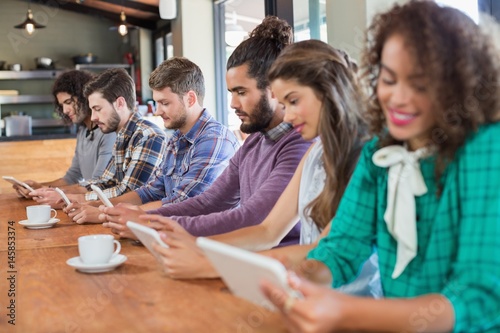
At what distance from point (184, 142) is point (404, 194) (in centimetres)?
187

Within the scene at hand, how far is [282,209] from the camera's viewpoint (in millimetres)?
1770

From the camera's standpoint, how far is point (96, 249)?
147 centimetres

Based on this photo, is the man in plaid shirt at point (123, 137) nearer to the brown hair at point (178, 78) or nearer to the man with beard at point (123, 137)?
the man with beard at point (123, 137)

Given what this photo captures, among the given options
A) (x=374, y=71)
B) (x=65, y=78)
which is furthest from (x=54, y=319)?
(x=65, y=78)

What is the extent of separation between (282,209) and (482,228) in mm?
814

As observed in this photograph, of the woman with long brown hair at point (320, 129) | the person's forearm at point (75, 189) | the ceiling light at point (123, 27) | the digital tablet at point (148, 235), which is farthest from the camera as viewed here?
the ceiling light at point (123, 27)

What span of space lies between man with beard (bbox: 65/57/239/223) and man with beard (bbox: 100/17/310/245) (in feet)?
0.94

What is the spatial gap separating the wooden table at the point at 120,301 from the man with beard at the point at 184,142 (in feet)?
3.29

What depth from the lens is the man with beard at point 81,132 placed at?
3.85 m

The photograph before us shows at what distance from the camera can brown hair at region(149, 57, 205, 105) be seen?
2.99m

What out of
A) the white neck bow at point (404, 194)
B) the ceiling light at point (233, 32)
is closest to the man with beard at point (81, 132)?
the ceiling light at point (233, 32)

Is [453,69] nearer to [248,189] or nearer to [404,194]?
[404,194]

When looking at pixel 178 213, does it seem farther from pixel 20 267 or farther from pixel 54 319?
pixel 54 319

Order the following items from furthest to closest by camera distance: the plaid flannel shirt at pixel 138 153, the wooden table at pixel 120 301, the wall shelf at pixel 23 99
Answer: the wall shelf at pixel 23 99 → the plaid flannel shirt at pixel 138 153 → the wooden table at pixel 120 301
